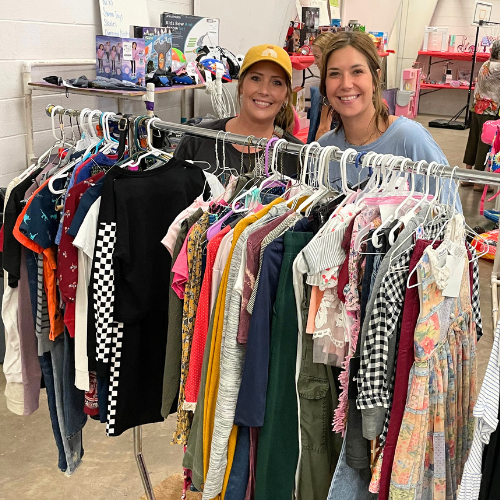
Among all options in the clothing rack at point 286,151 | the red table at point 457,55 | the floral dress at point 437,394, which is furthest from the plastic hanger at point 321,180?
the red table at point 457,55

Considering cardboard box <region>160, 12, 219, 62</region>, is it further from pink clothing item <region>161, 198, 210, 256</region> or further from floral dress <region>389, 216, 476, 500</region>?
floral dress <region>389, 216, 476, 500</region>

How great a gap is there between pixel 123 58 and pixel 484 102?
4735mm

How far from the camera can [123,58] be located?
141 inches

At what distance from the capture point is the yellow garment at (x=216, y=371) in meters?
1.52

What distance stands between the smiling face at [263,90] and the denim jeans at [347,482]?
154 centimetres

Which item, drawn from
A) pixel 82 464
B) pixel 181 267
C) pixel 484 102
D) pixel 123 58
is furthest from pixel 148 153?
pixel 484 102

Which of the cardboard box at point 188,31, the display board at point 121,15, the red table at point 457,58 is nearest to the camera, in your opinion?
the display board at point 121,15

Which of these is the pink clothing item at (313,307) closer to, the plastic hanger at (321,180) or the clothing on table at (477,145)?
the plastic hanger at (321,180)

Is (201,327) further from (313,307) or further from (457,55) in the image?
(457,55)

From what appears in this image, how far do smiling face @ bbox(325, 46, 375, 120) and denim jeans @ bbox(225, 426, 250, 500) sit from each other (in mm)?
1322

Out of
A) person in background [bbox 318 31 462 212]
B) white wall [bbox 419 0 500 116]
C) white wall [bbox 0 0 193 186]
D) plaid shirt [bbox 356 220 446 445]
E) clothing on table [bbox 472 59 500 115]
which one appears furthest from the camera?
white wall [bbox 419 0 500 116]

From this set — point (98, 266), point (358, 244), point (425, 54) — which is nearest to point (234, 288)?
point (358, 244)

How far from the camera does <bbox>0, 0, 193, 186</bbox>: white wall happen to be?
11.4ft


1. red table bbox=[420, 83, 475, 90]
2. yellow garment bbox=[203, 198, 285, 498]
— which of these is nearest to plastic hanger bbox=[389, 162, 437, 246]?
yellow garment bbox=[203, 198, 285, 498]
